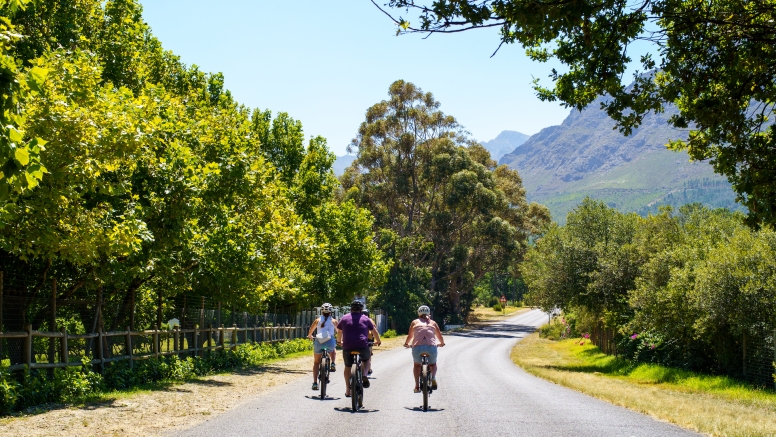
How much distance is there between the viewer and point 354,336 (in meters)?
13.1

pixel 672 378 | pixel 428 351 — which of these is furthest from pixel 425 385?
pixel 672 378

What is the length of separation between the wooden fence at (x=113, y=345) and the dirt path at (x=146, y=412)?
1.18 meters

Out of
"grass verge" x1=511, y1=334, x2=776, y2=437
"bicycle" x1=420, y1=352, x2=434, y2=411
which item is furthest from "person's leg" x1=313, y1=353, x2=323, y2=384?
"grass verge" x1=511, y1=334, x2=776, y2=437

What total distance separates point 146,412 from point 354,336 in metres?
3.76

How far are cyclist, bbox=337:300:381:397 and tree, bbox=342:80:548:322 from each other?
45531mm

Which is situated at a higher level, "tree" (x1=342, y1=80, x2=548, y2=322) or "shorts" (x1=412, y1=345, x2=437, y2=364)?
"tree" (x1=342, y1=80, x2=548, y2=322)

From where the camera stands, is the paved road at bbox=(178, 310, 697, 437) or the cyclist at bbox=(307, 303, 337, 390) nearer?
the paved road at bbox=(178, 310, 697, 437)

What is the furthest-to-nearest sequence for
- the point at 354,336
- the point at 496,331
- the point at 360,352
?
the point at 496,331
the point at 354,336
the point at 360,352

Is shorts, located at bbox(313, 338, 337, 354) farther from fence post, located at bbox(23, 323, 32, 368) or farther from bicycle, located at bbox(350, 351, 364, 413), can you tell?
fence post, located at bbox(23, 323, 32, 368)

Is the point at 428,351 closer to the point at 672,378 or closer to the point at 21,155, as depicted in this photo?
the point at 21,155

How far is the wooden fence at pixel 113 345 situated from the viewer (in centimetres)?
1324

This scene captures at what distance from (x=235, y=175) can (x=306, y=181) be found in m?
20.0

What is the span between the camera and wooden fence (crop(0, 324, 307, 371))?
1324cm

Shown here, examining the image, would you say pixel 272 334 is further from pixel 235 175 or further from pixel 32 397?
pixel 32 397
